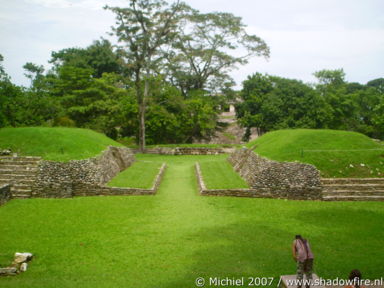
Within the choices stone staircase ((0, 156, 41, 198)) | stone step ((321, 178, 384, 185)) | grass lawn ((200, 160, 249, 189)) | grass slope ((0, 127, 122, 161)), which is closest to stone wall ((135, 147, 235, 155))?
grass lawn ((200, 160, 249, 189))

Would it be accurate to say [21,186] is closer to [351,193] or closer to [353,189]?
[351,193]

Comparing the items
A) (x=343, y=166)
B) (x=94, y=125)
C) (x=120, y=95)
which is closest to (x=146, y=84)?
(x=120, y=95)

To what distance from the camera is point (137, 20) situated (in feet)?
96.7

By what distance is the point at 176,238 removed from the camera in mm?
10148

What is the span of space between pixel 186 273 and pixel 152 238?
8.26ft

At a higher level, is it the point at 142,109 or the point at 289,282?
the point at 142,109

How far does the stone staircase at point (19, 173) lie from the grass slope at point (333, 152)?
12.5 m

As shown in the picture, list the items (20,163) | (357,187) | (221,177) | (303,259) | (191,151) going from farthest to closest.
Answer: (191,151) → (221,177) → (20,163) → (357,187) → (303,259)

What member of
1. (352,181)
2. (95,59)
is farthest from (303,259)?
(95,59)

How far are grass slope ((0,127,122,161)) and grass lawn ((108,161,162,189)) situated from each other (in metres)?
1.99

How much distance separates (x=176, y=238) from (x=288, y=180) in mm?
7548

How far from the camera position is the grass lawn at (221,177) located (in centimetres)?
1638

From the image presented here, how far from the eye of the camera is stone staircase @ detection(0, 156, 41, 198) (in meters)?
15.0

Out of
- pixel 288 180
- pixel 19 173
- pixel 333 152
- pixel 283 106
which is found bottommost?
pixel 288 180
